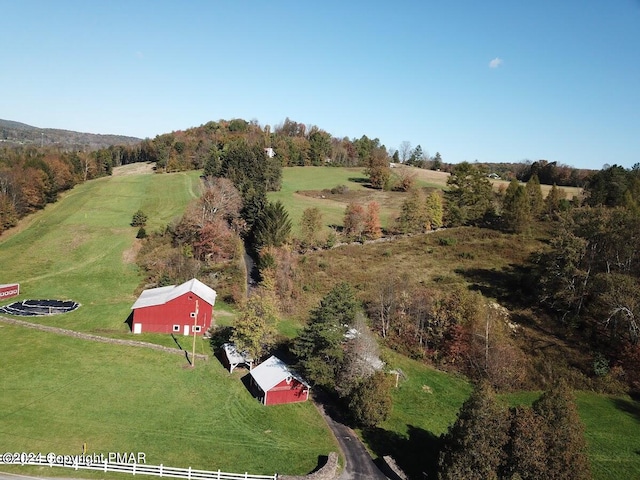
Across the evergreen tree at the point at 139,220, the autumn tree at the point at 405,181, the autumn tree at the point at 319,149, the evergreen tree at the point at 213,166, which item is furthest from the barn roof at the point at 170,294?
the autumn tree at the point at 319,149

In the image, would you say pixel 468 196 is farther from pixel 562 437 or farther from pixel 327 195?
pixel 562 437

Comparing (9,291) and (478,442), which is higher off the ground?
(478,442)

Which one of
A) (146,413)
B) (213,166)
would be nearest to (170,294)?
(146,413)

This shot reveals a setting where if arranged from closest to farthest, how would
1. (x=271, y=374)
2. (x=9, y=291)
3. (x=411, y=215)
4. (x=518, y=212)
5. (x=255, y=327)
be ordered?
(x=271, y=374), (x=255, y=327), (x=9, y=291), (x=518, y=212), (x=411, y=215)

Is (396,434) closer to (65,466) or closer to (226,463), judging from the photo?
(226,463)

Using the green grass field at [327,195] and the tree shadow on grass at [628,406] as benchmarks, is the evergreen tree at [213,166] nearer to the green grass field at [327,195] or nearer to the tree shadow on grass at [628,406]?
the green grass field at [327,195]

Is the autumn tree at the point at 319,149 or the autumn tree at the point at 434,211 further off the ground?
the autumn tree at the point at 319,149
